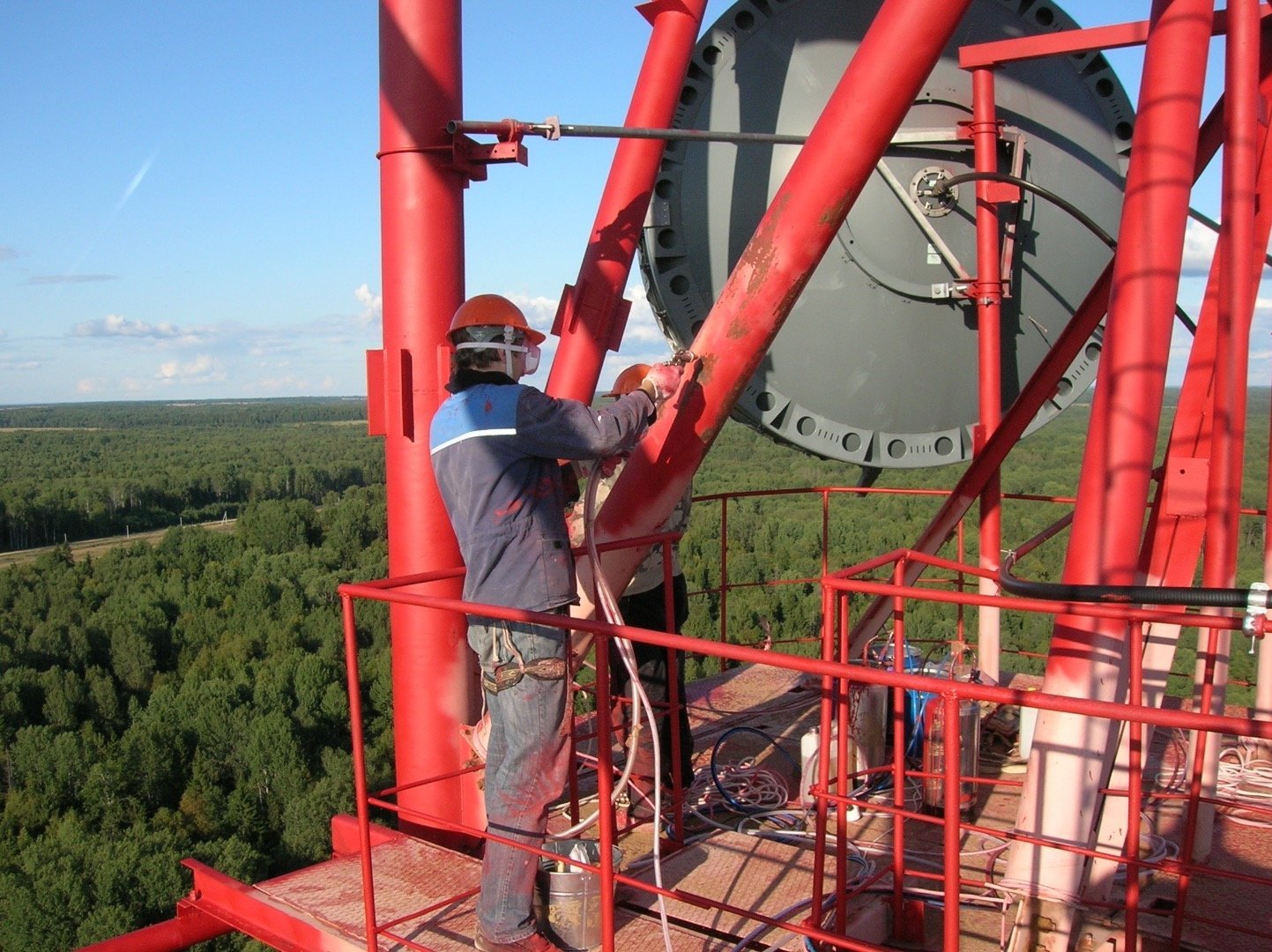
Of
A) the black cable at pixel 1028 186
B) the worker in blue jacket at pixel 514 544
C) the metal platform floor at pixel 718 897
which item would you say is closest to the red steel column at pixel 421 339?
the metal platform floor at pixel 718 897

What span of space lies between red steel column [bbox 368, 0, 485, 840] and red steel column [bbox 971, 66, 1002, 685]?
2886mm

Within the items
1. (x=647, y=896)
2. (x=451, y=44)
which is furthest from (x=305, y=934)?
(x=451, y=44)

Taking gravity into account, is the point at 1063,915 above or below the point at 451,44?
below

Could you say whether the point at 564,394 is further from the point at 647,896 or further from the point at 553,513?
the point at 647,896

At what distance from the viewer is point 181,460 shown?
430 ft

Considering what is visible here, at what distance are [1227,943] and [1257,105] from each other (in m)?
2.85

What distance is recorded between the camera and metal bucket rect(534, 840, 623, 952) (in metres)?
3.75

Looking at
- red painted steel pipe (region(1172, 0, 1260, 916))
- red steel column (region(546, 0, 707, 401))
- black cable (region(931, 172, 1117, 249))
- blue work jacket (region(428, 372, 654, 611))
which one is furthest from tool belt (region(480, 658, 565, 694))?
black cable (region(931, 172, 1117, 249))

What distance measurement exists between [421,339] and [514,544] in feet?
4.93

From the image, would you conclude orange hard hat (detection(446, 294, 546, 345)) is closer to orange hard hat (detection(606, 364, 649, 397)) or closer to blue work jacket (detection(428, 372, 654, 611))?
blue work jacket (detection(428, 372, 654, 611))

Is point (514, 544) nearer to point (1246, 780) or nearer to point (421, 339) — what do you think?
point (421, 339)

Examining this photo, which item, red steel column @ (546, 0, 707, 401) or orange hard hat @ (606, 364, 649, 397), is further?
red steel column @ (546, 0, 707, 401)

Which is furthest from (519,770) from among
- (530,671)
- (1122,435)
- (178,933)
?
(1122,435)

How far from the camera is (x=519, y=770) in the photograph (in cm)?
362
